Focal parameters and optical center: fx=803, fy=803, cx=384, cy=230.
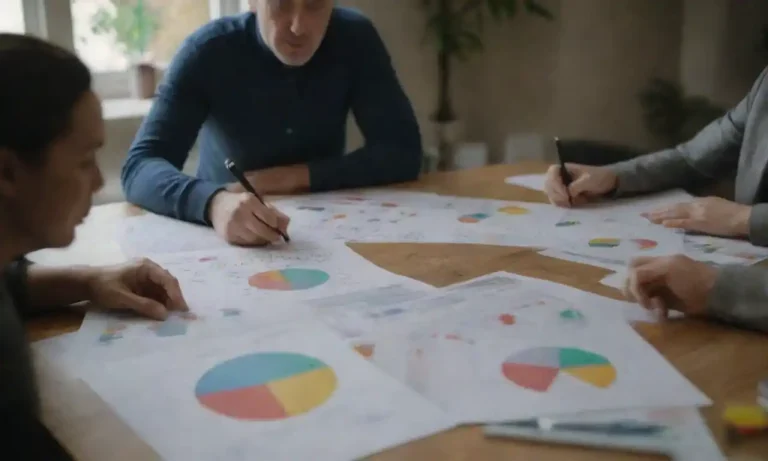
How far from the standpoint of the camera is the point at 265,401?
2.29ft

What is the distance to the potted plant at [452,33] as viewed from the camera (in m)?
2.79

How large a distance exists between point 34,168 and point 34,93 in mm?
62

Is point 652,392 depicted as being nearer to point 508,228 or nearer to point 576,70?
point 508,228

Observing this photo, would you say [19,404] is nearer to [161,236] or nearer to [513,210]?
[161,236]

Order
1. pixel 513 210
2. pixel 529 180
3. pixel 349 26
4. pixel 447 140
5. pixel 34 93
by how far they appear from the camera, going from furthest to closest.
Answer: pixel 447 140 → pixel 349 26 → pixel 529 180 → pixel 513 210 → pixel 34 93

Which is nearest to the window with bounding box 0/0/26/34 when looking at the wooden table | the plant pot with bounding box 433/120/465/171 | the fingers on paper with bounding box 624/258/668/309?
the wooden table

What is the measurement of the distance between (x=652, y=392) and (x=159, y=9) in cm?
209

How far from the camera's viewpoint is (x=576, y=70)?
3.10 m

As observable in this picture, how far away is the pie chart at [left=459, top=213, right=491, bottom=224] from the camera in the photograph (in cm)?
132

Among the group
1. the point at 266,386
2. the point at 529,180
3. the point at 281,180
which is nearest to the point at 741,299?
the point at 266,386

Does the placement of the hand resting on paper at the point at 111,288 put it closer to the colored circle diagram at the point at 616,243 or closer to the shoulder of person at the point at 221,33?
the colored circle diagram at the point at 616,243

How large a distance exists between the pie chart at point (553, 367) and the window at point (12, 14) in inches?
71.1

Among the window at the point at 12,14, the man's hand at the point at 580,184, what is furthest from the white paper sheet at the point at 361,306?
the window at the point at 12,14

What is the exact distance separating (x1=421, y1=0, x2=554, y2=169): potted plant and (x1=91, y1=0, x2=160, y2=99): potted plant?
0.96 meters
